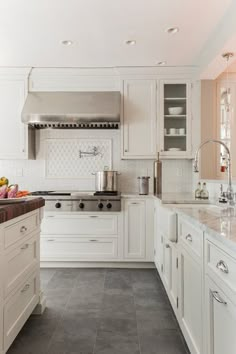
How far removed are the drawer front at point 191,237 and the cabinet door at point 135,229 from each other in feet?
5.35

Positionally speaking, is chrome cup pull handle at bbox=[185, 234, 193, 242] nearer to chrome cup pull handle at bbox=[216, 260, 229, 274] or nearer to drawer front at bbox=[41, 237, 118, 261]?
chrome cup pull handle at bbox=[216, 260, 229, 274]

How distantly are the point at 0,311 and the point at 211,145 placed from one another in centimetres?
304

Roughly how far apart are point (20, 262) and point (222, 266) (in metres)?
1.31

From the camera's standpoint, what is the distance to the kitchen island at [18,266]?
5.47ft

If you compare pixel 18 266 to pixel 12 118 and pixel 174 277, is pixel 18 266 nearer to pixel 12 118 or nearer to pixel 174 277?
pixel 174 277

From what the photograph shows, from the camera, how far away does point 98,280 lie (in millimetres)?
3309

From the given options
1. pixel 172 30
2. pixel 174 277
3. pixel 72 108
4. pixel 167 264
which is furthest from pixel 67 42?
pixel 174 277

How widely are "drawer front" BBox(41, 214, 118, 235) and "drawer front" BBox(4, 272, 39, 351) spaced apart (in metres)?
1.30

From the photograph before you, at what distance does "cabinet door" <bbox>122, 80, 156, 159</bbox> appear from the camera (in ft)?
13.0

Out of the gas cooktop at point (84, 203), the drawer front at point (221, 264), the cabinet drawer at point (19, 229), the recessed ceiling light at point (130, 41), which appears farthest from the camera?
the gas cooktop at point (84, 203)

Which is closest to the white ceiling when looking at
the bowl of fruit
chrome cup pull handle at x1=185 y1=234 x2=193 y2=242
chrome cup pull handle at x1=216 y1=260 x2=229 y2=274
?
the bowl of fruit

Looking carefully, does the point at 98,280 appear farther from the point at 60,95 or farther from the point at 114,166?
the point at 60,95

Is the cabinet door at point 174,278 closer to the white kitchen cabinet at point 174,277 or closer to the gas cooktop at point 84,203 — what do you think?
the white kitchen cabinet at point 174,277

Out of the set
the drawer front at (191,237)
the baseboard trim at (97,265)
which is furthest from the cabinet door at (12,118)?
the drawer front at (191,237)
